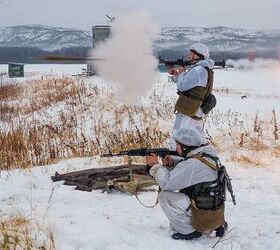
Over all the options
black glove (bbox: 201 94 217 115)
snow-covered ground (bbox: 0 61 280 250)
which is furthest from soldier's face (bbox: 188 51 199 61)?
snow-covered ground (bbox: 0 61 280 250)

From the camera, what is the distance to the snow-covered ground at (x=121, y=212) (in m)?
5.01

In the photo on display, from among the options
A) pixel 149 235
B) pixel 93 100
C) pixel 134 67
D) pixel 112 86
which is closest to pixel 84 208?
pixel 149 235

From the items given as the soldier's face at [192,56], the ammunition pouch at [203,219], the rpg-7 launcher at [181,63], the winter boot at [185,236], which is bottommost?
the winter boot at [185,236]

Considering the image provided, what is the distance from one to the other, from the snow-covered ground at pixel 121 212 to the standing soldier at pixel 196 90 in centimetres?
118

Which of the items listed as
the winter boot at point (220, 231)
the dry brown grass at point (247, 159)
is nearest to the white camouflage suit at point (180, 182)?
the winter boot at point (220, 231)

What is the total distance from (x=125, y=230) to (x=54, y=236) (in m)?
0.81

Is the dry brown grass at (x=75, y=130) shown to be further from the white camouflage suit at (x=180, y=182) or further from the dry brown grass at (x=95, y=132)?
the white camouflage suit at (x=180, y=182)

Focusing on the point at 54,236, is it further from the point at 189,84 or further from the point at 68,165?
the point at 68,165

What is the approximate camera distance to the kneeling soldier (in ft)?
16.9

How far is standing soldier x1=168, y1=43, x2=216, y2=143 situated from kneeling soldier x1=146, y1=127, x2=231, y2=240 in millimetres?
348

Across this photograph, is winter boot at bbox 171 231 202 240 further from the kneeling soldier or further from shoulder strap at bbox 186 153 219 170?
shoulder strap at bbox 186 153 219 170

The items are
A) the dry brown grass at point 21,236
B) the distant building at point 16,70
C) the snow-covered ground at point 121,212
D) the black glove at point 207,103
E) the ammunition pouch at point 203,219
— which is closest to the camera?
the dry brown grass at point 21,236

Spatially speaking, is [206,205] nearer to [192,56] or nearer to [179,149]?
[179,149]

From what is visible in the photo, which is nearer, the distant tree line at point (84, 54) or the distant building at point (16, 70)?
the distant tree line at point (84, 54)
